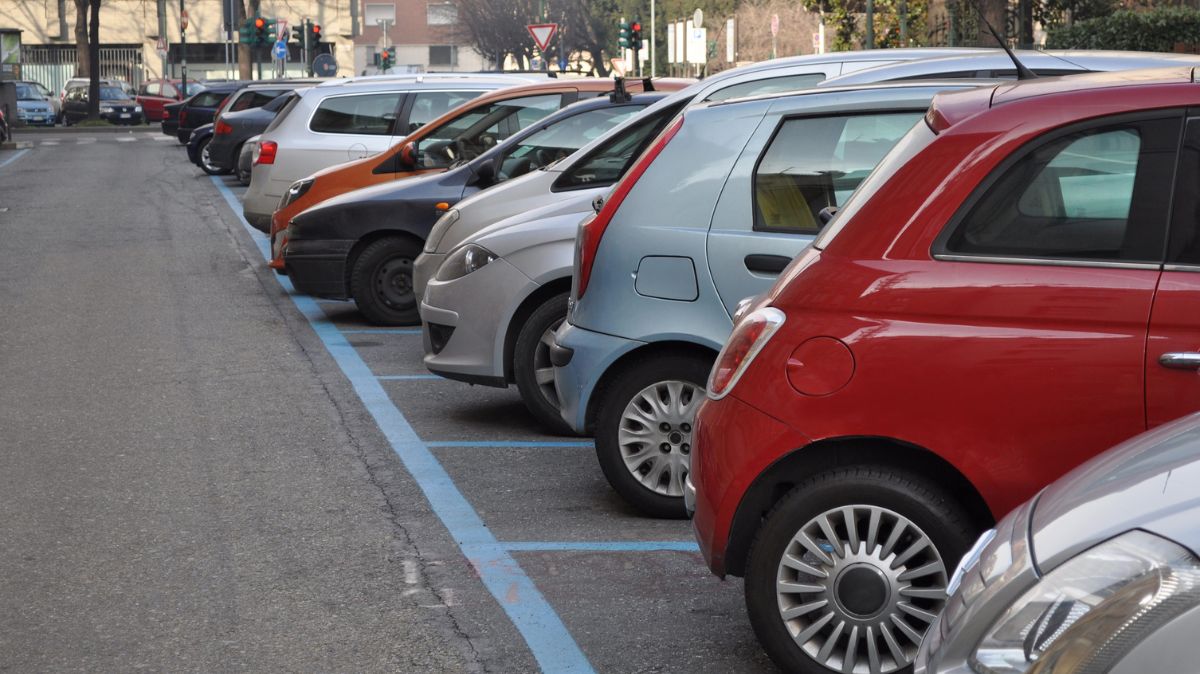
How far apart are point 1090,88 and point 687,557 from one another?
2.38 meters

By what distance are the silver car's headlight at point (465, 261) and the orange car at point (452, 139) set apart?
3.17m

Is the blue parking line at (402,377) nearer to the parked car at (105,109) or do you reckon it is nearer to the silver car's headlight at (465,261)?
the silver car's headlight at (465,261)

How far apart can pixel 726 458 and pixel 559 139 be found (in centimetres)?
611

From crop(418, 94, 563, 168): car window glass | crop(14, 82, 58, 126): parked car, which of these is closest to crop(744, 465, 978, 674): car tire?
crop(418, 94, 563, 168): car window glass

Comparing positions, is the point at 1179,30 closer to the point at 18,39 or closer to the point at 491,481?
the point at 491,481

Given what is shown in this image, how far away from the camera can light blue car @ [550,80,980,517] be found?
607cm

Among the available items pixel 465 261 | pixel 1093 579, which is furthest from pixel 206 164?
pixel 1093 579

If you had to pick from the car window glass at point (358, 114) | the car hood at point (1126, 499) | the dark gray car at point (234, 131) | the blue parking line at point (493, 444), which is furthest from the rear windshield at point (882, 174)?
the dark gray car at point (234, 131)

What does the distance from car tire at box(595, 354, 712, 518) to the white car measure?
31.7ft

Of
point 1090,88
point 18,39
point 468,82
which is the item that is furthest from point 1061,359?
point 18,39

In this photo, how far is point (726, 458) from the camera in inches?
176

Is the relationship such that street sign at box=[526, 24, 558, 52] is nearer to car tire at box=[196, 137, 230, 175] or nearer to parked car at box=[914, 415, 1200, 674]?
car tire at box=[196, 137, 230, 175]

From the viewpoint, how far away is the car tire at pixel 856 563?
4.32 m

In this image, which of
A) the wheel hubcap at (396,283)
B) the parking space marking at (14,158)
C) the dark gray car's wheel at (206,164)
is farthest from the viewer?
the parking space marking at (14,158)
